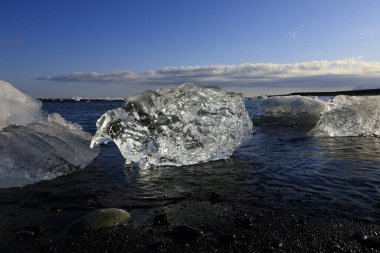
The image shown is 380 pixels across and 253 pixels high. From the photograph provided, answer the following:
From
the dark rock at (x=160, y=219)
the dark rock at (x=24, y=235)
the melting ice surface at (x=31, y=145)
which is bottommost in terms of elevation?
the dark rock at (x=24, y=235)

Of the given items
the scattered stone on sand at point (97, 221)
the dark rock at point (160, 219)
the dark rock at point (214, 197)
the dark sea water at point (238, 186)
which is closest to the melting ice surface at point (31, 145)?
the dark sea water at point (238, 186)

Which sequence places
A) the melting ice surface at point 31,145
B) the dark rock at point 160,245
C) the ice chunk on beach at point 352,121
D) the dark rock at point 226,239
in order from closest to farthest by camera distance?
the dark rock at point 160,245 → the dark rock at point 226,239 → the melting ice surface at point 31,145 → the ice chunk on beach at point 352,121

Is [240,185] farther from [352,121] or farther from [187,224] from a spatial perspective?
[352,121]

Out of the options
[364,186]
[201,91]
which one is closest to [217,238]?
[364,186]

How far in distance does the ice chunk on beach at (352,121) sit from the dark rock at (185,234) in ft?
36.7

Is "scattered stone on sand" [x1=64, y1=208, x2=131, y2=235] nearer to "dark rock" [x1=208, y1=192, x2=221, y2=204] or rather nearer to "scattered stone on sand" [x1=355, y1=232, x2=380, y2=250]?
"dark rock" [x1=208, y1=192, x2=221, y2=204]

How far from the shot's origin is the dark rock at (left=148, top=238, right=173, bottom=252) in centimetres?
372

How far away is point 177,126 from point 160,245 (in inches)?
201

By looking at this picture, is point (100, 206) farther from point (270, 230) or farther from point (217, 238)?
point (270, 230)

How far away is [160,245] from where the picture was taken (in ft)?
12.4

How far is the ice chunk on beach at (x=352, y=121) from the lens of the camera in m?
14.5

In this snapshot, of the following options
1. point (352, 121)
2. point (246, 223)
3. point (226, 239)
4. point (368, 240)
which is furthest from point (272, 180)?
point (352, 121)

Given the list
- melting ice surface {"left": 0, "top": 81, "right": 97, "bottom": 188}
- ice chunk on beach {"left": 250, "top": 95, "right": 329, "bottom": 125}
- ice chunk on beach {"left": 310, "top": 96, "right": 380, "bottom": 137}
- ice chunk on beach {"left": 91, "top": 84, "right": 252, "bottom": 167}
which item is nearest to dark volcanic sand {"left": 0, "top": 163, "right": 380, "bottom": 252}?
melting ice surface {"left": 0, "top": 81, "right": 97, "bottom": 188}

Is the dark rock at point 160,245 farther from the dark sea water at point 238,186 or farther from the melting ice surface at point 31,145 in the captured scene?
the melting ice surface at point 31,145
